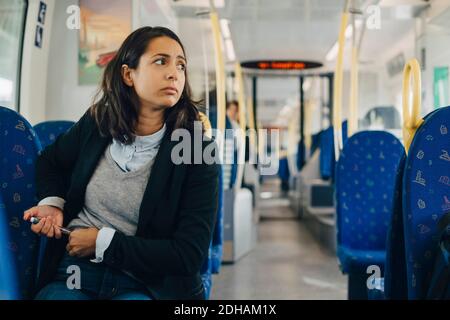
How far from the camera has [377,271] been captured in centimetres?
203

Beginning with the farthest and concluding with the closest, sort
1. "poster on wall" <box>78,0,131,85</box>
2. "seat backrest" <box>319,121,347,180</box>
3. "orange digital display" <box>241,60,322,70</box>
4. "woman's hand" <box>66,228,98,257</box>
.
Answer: "orange digital display" <box>241,60,322,70</box> < "seat backrest" <box>319,121,347,180</box> < "poster on wall" <box>78,0,131,85</box> < "woman's hand" <box>66,228,98,257</box>

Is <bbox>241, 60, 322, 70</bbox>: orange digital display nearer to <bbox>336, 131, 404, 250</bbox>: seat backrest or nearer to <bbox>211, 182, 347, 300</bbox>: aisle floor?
<bbox>211, 182, 347, 300</bbox>: aisle floor

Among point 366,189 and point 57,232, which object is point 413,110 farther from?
point 366,189

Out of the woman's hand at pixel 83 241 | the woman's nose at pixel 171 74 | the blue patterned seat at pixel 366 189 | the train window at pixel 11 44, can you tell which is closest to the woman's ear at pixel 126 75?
the woman's nose at pixel 171 74

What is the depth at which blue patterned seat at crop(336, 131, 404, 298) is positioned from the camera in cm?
248

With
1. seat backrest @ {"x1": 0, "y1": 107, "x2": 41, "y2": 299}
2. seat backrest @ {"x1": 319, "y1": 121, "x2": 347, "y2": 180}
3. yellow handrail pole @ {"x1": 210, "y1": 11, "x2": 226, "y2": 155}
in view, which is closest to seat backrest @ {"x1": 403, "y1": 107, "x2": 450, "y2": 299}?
seat backrest @ {"x1": 0, "y1": 107, "x2": 41, "y2": 299}

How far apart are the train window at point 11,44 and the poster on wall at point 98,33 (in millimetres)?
337

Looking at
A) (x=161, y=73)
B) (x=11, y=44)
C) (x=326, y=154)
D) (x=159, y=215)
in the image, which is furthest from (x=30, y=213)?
(x=326, y=154)

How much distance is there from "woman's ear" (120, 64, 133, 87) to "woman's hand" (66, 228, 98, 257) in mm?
374

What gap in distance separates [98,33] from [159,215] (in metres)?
0.65

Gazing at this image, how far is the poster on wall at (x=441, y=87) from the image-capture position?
1.76 metres

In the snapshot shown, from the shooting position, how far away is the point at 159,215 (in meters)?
1.25

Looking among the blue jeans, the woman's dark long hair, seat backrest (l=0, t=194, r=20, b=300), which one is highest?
the woman's dark long hair

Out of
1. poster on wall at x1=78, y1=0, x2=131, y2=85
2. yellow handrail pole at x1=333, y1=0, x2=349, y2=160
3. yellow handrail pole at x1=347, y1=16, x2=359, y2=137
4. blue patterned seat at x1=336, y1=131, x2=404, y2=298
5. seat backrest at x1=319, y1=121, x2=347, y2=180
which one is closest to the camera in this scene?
poster on wall at x1=78, y1=0, x2=131, y2=85
